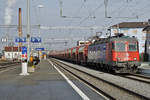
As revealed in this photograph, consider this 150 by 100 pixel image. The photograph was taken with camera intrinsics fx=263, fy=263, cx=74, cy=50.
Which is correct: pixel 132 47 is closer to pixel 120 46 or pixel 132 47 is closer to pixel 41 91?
pixel 120 46

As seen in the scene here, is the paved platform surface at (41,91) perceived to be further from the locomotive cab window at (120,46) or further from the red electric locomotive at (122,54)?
the locomotive cab window at (120,46)

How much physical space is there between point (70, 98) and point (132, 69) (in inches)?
521

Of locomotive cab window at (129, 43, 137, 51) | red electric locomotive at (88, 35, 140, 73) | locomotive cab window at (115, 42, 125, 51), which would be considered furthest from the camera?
locomotive cab window at (129, 43, 137, 51)

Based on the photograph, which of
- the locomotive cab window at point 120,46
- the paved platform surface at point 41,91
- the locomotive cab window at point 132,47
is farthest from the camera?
the locomotive cab window at point 132,47

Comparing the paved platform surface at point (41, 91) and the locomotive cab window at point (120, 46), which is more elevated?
the locomotive cab window at point (120, 46)

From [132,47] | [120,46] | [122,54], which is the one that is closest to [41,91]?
[122,54]

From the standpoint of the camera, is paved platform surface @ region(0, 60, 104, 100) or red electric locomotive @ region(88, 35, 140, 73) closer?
paved platform surface @ region(0, 60, 104, 100)

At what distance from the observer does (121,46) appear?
893 inches

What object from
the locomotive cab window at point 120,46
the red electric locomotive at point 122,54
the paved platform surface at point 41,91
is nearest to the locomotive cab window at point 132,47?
the red electric locomotive at point 122,54

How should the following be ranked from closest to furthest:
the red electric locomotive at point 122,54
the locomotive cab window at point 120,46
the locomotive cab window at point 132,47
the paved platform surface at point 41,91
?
the paved platform surface at point 41,91 → the red electric locomotive at point 122,54 → the locomotive cab window at point 120,46 → the locomotive cab window at point 132,47

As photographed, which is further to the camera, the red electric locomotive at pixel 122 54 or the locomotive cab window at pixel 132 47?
the locomotive cab window at pixel 132 47

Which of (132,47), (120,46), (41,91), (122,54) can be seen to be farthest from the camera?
(132,47)

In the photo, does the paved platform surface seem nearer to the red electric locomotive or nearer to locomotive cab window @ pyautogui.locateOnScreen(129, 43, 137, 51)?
the red electric locomotive

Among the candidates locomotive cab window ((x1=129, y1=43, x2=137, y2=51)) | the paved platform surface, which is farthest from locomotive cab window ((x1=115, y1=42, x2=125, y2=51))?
the paved platform surface
